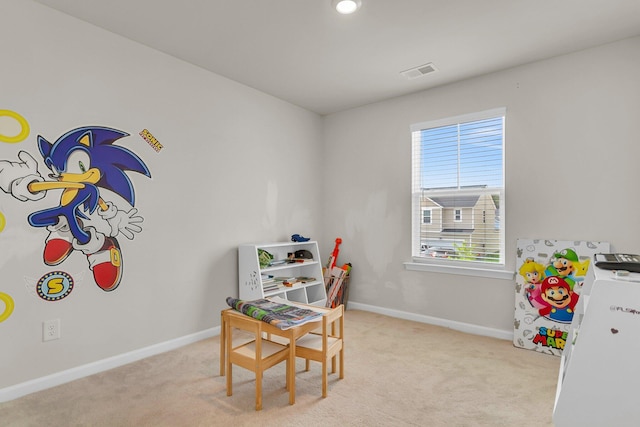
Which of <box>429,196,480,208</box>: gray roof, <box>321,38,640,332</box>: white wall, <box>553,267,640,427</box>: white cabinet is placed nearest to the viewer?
<box>553,267,640,427</box>: white cabinet

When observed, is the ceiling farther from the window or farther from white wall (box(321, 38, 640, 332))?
the window

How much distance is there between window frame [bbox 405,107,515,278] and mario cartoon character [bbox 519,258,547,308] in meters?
0.12

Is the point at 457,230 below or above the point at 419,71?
below

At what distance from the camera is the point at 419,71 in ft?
10.0

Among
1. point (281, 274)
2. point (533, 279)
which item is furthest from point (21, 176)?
point (533, 279)

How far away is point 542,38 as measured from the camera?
8.18ft

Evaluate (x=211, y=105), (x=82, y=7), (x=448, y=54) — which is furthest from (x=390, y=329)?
(x=82, y=7)

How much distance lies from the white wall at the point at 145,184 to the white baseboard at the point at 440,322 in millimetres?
1242

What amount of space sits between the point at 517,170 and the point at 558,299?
1.12m

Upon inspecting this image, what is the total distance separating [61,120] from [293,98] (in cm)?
220

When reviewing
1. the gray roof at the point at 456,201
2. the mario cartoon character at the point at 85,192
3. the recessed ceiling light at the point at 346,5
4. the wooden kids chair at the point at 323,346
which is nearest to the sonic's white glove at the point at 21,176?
the mario cartoon character at the point at 85,192

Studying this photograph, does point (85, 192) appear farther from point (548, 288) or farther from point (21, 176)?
point (548, 288)

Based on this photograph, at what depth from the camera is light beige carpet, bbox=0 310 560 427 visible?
1818 mm

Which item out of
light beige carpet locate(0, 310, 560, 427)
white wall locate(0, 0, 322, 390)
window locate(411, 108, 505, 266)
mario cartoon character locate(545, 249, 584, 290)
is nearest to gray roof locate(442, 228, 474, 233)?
window locate(411, 108, 505, 266)
